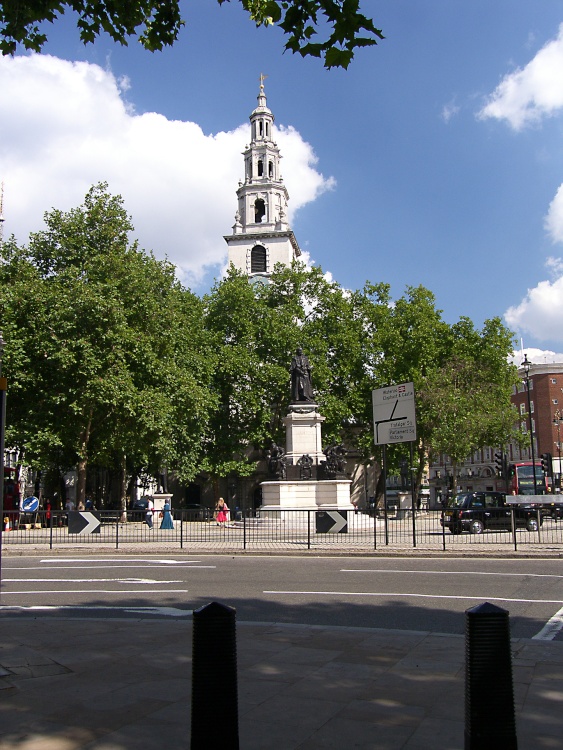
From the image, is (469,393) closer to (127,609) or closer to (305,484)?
(305,484)

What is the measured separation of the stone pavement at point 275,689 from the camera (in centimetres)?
464

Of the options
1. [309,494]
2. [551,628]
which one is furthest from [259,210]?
[551,628]

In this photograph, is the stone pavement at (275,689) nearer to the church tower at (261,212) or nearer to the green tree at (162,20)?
the green tree at (162,20)

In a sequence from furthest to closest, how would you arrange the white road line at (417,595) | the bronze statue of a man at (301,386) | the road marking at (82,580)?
the bronze statue of a man at (301,386), the road marking at (82,580), the white road line at (417,595)

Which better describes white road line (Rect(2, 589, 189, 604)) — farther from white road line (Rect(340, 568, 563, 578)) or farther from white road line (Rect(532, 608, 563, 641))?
white road line (Rect(532, 608, 563, 641))

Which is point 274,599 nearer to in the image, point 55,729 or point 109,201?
point 55,729

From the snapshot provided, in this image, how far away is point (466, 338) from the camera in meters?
54.2

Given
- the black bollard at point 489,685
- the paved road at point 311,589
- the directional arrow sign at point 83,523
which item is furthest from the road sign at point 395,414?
the black bollard at point 489,685

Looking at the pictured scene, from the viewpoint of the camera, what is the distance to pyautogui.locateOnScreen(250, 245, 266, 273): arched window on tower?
237ft

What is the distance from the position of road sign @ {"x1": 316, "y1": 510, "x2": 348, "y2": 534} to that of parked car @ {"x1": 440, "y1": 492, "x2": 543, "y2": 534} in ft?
11.6

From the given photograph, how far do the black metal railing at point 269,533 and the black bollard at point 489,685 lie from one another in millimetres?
16700

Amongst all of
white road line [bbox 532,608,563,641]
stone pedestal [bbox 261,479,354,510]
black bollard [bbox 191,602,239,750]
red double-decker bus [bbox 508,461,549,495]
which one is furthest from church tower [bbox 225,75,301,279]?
black bollard [bbox 191,602,239,750]

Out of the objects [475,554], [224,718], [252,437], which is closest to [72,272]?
[252,437]

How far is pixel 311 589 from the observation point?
12250 mm
